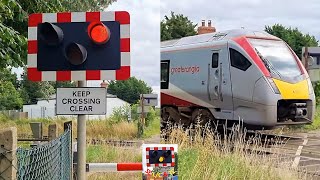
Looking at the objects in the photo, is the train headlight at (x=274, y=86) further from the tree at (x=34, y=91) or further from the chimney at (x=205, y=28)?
the tree at (x=34, y=91)

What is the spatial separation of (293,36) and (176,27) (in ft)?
10.2

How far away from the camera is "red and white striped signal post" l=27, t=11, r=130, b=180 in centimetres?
454

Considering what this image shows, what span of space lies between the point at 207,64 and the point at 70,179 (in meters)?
5.16

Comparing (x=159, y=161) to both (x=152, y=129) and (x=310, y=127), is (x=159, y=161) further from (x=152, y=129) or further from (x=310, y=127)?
(x=310, y=127)

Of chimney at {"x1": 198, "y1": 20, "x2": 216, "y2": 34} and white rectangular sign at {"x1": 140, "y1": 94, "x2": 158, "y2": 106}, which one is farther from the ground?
chimney at {"x1": 198, "y1": 20, "x2": 216, "y2": 34}

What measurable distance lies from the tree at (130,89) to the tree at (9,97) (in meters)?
2.26

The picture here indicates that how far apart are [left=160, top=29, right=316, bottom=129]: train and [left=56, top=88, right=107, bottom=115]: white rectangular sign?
4.89m

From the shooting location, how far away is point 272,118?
9.95 meters

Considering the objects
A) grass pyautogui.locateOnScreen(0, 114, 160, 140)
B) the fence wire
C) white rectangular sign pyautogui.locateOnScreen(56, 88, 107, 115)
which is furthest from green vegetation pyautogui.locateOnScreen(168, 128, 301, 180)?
white rectangular sign pyautogui.locateOnScreen(56, 88, 107, 115)

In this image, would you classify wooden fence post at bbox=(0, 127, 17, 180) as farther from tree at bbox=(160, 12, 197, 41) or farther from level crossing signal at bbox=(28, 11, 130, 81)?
tree at bbox=(160, 12, 197, 41)

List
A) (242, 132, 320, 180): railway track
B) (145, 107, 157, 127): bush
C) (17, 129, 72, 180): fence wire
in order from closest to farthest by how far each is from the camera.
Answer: (17, 129, 72, 180): fence wire < (145, 107, 157, 127): bush < (242, 132, 320, 180): railway track

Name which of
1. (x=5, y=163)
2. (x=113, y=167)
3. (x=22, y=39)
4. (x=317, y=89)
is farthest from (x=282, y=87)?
(x=5, y=163)

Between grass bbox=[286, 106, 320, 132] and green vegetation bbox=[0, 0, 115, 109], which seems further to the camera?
grass bbox=[286, 106, 320, 132]

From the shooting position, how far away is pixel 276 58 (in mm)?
10797
